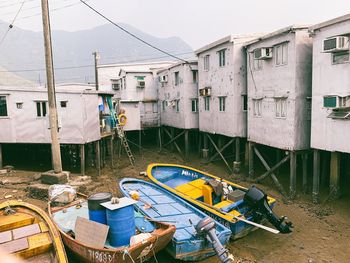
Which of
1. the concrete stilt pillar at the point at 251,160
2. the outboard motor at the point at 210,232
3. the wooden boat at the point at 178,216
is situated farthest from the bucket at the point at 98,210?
the concrete stilt pillar at the point at 251,160

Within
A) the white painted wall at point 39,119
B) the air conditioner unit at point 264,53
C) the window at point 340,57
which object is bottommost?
the white painted wall at point 39,119

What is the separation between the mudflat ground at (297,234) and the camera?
31.5ft

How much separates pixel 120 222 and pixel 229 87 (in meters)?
13.9

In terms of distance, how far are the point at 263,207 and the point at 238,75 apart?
10.5m

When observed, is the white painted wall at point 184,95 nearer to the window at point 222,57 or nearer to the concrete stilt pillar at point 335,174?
the window at point 222,57

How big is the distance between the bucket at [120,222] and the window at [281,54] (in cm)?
1108

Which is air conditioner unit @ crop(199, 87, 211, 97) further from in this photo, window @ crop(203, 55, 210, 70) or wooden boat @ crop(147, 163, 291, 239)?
wooden boat @ crop(147, 163, 291, 239)

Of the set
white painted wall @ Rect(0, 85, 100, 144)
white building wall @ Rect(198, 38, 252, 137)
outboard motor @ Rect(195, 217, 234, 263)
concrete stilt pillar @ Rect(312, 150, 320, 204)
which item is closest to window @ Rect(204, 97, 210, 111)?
white building wall @ Rect(198, 38, 252, 137)

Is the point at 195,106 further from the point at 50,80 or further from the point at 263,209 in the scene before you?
the point at 263,209

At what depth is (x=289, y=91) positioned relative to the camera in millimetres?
14227

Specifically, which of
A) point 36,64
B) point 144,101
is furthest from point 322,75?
point 36,64

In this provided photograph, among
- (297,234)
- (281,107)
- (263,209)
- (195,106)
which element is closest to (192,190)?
(263,209)

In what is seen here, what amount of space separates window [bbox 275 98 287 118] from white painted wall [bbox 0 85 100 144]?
1134cm

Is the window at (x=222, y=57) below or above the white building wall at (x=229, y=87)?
above
